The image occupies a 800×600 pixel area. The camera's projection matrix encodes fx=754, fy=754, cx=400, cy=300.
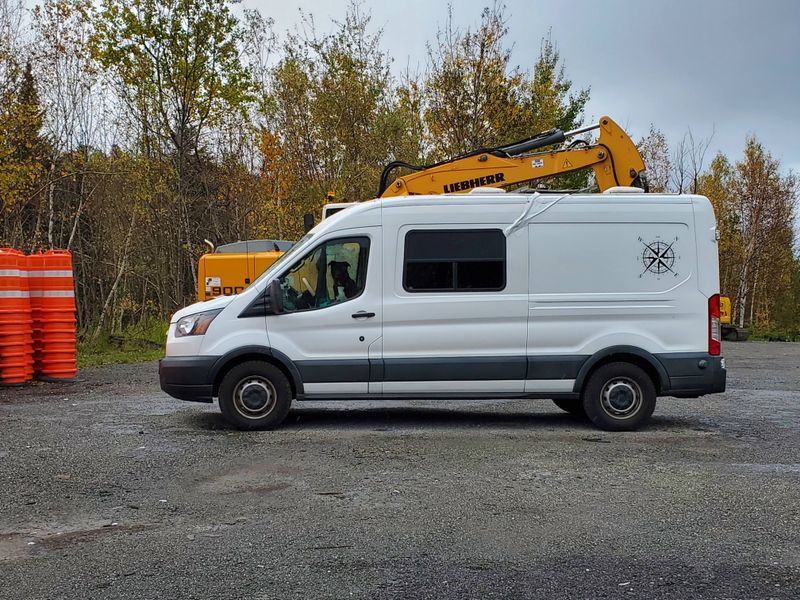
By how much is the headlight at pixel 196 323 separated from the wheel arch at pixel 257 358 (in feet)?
1.27

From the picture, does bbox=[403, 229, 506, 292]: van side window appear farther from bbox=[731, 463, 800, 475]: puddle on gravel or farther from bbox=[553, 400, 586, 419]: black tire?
bbox=[731, 463, 800, 475]: puddle on gravel

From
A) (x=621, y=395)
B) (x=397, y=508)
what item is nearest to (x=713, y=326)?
(x=621, y=395)

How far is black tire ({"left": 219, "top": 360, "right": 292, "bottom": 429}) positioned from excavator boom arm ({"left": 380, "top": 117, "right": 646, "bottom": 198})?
4.38 metres

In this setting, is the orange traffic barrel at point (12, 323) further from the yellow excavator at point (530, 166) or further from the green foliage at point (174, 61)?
the green foliage at point (174, 61)

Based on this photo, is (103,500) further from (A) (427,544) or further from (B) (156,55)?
(B) (156,55)

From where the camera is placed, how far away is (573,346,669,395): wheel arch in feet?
26.3

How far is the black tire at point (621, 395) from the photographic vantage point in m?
8.08

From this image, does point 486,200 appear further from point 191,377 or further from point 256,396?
point 191,377

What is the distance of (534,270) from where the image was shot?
808 centimetres

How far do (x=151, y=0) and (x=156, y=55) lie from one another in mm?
1422

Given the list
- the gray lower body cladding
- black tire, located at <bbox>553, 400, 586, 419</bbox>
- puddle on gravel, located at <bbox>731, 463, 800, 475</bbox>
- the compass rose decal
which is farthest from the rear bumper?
puddle on gravel, located at <bbox>731, 463, 800, 475</bbox>

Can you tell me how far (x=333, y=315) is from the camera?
8.03 metres

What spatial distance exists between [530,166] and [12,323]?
833 cm

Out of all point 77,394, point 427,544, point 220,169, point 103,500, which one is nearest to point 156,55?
point 220,169
